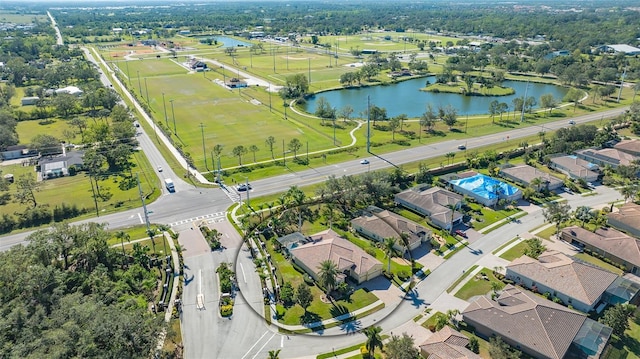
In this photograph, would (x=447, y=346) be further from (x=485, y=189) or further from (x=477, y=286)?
(x=485, y=189)

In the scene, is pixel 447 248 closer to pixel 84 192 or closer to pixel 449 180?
pixel 449 180

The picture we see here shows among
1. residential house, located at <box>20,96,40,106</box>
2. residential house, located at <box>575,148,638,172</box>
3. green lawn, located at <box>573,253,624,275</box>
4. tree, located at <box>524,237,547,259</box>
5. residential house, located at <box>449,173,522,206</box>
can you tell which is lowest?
green lawn, located at <box>573,253,624,275</box>

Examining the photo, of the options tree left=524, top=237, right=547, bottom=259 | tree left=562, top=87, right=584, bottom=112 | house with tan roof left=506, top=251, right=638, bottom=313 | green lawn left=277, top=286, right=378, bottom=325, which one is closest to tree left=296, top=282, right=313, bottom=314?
green lawn left=277, top=286, right=378, bottom=325

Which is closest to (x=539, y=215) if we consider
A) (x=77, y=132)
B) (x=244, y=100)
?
(x=244, y=100)

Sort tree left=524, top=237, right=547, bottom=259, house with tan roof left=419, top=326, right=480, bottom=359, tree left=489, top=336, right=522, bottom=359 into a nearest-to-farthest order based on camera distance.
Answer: house with tan roof left=419, top=326, right=480, bottom=359 < tree left=489, top=336, right=522, bottom=359 < tree left=524, top=237, right=547, bottom=259

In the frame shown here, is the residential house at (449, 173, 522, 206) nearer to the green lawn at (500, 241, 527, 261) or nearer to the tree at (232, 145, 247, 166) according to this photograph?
the green lawn at (500, 241, 527, 261)

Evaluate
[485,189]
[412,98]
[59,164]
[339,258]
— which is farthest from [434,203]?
[412,98]
